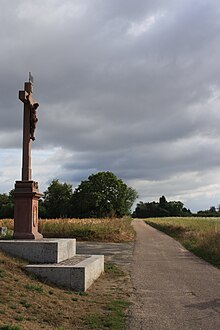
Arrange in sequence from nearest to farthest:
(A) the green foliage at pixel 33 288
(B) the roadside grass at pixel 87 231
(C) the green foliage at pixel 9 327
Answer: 1. (C) the green foliage at pixel 9 327
2. (A) the green foliage at pixel 33 288
3. (B) the roadside grass at pixel 87 231

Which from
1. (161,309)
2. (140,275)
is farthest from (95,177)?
(161,309)

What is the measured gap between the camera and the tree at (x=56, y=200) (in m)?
76.5

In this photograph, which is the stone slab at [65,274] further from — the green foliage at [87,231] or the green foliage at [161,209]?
the green foliage at [161,209]

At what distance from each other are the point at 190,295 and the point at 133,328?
3280 mm

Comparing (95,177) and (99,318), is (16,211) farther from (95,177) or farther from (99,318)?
(95,177)

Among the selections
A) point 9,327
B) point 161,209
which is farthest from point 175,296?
point 161,209

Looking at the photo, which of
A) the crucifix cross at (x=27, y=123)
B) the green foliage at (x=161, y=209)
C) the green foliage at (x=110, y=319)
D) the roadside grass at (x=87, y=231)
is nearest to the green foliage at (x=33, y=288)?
the green foliage at (x=110, y=319)

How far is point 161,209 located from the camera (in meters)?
133

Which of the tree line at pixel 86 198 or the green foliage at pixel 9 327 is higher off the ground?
the tree line at pixel 86 198

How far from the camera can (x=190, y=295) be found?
995 centimetres

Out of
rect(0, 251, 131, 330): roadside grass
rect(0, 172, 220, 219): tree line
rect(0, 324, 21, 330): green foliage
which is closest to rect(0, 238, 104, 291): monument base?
rect(0, 251, 131, 330): roadside grass

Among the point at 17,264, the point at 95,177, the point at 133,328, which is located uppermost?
the point at 95,177

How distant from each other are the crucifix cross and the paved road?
4.45 m

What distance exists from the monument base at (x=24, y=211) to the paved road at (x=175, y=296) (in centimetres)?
325
